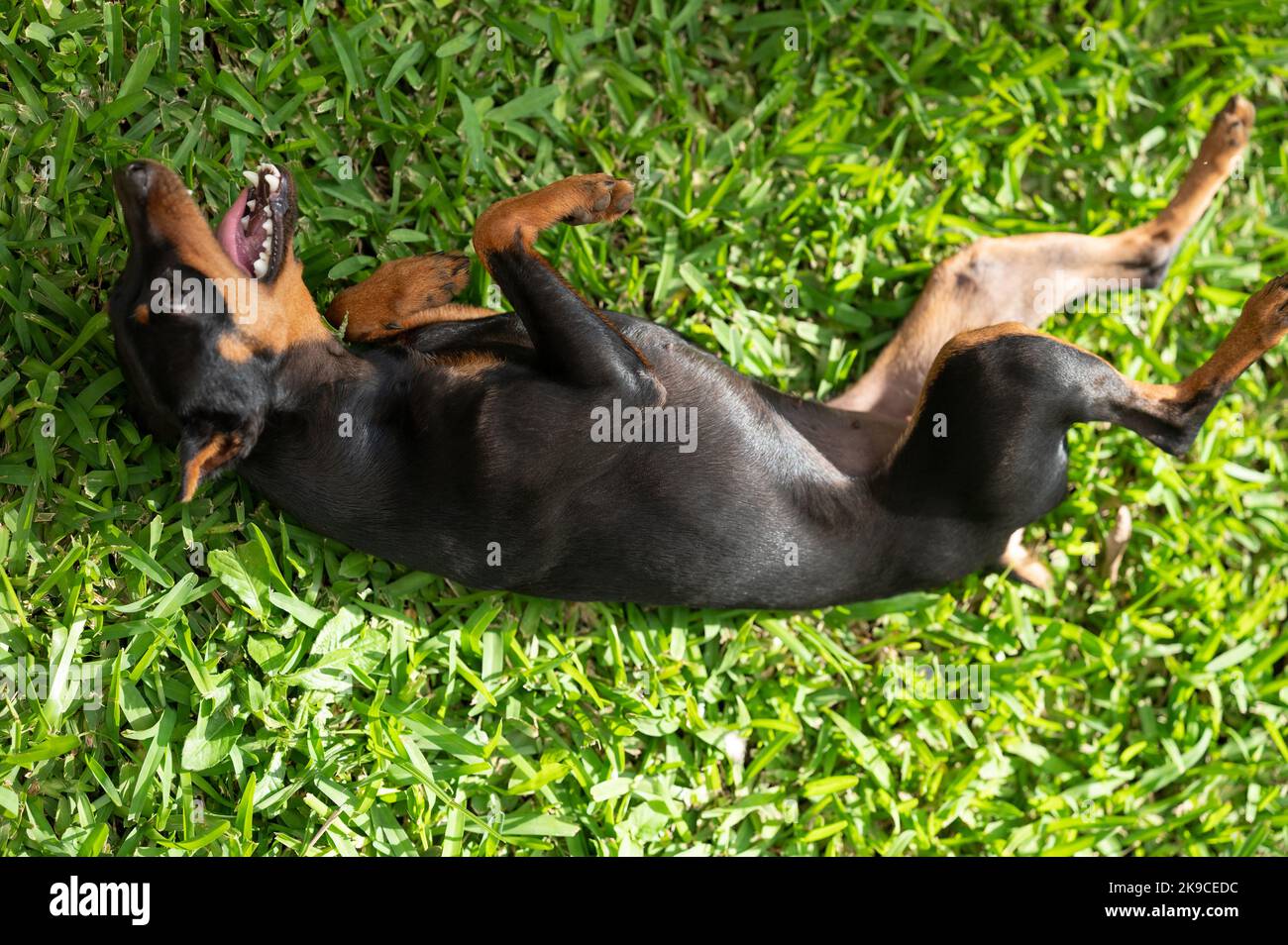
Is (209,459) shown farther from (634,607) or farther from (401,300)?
(634,607)

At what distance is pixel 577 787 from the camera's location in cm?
416

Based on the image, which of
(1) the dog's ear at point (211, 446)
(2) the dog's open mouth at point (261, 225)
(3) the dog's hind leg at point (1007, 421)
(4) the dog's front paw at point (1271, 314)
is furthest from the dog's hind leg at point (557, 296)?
(4) the dog's front paw at point (1271, 314)

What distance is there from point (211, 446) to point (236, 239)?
0.67 meters

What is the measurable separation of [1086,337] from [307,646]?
343cm

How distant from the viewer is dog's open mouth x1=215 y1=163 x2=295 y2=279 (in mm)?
3316

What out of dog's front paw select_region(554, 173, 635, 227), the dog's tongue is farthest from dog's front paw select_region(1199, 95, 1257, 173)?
the dog's tongue

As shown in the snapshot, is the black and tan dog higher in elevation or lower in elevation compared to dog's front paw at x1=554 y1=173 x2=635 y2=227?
lower

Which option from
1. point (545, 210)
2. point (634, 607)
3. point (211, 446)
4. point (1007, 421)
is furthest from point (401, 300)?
point (1007, 421)

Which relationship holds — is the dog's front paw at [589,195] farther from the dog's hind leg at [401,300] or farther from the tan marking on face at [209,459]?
the tan marking on face at [209,459]

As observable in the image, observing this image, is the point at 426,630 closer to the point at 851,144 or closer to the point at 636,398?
the point at 636,398

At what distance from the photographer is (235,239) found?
3.33 m

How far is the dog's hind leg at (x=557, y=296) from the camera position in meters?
3.33

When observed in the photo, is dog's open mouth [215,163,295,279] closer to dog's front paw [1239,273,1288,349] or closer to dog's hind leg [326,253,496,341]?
dog's hind leg [326,253,496,341]
